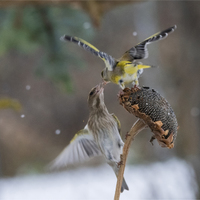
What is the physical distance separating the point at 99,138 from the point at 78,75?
594 millimetres

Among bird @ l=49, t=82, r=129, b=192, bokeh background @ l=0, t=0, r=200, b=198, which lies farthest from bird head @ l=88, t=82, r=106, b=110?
bokeh background @ l=0, t=0, r=200, b=198

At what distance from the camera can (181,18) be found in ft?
3.18

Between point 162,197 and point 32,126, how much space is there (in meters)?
0.53

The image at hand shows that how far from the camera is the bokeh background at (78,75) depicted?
0.93 metres

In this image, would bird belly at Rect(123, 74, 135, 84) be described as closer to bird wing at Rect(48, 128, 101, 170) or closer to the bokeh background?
bird wing at Rect(48, 128, 101, 170)

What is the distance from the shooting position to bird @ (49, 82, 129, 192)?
0.44 m

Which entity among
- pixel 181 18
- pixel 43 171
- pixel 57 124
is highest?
pixel 181 18

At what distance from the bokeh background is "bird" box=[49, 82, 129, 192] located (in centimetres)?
45

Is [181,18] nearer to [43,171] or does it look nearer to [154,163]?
[154,163]

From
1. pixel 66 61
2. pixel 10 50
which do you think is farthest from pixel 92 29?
pixel 10 50

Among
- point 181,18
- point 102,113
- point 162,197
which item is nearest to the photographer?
point 102,113

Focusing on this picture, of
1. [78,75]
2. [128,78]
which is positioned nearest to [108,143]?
[128,78]

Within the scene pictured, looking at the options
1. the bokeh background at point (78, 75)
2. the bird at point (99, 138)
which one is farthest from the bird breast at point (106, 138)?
the bokeh background at point (78, 75)

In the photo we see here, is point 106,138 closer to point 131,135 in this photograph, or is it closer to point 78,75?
point 131,135
